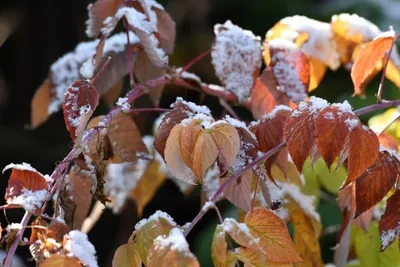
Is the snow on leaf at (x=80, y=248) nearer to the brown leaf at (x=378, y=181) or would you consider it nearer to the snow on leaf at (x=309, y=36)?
the brown leaf at (x=378, y=181)

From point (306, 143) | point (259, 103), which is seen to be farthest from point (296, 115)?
point (259, 103)

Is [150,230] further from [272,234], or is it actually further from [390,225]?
[390,225]

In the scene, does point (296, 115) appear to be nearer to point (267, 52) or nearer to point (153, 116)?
point (267, 52)

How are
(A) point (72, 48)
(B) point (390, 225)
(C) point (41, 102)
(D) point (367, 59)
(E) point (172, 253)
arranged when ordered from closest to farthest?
1. (E) point (172, 253)
2. (B) point (390, 225)
3. (D) point (367, 59)
4. (C) point (41, 102)
5. (A) point (72, 48)

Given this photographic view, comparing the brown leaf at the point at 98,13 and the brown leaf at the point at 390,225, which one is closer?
the brown leaf at the point at 390,225

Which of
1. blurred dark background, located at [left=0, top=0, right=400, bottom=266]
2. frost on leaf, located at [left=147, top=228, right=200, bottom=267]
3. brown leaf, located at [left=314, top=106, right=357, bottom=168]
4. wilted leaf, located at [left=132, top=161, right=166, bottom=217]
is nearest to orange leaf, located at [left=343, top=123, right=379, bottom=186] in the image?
brown leaf, located at [left=314, top=106, right=357, bottom=168]

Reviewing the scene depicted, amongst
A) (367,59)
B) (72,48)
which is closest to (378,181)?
(367,59)

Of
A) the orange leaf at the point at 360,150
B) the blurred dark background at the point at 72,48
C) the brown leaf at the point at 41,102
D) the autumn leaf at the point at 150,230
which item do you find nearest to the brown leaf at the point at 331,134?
the orange leaf at the point at 360,150
